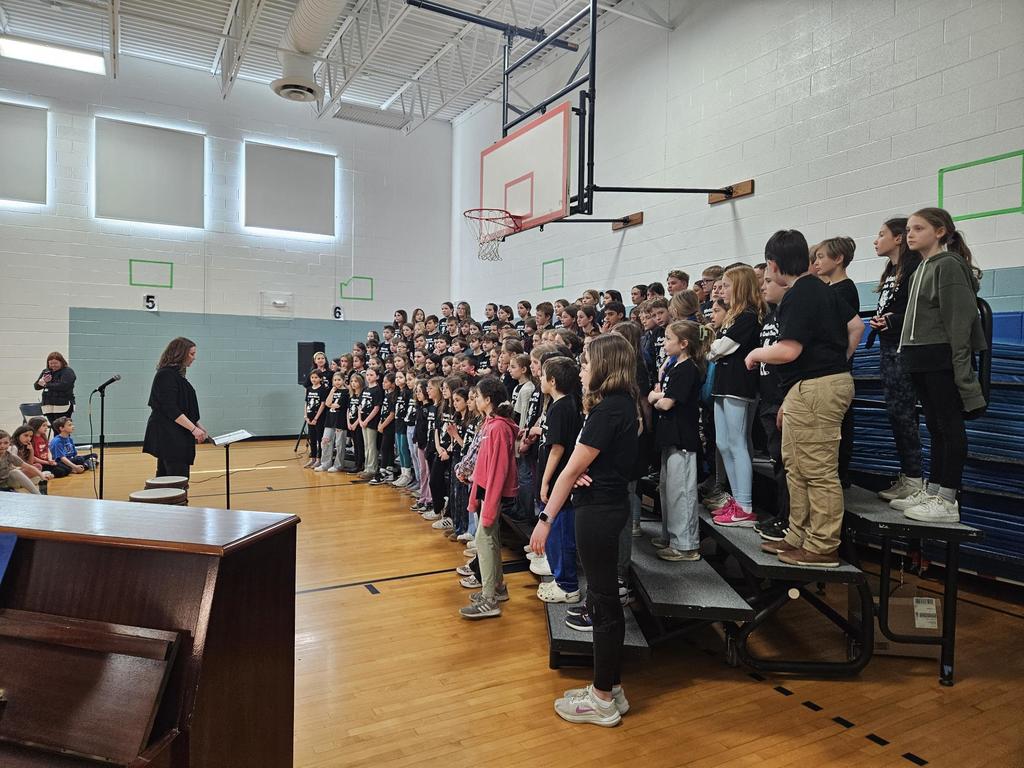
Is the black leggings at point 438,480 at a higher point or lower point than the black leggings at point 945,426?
lower

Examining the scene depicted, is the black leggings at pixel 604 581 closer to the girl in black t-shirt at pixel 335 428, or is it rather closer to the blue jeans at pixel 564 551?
the blue jeans at pixel 564 551

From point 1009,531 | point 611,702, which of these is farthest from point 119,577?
point 1009,531

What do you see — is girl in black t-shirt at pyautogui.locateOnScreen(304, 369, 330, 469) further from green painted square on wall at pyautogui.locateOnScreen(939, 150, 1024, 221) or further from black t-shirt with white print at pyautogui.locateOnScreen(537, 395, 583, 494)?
green painted square on wall at pyautogui.locateOnScreen(939, 150, 1024, 221)

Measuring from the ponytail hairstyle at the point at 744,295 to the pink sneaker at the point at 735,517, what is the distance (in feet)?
Result: 3.27

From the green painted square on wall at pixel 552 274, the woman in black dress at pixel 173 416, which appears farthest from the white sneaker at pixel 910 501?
the green painted square on wall at pixel 552 274

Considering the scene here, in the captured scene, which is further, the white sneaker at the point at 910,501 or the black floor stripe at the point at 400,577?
the black floor stripe at the point at 400,577

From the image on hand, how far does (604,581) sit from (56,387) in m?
8.90

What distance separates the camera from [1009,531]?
12.0 feet

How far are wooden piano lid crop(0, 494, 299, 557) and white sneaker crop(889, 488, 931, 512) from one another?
2.77m

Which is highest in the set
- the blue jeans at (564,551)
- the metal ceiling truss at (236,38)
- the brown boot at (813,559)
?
the metal ceiling truss at (236,38)

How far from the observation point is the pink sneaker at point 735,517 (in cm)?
328

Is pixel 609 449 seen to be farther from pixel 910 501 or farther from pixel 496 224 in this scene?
pixel 496 224

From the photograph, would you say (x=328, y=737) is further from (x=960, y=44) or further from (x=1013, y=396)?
(x=960, y=44)

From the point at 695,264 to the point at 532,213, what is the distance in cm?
186
